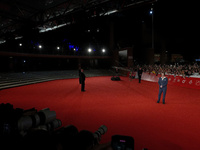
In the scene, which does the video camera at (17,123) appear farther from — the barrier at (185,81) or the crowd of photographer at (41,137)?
the barrier at (185,81)

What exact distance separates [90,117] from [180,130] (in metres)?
3.19

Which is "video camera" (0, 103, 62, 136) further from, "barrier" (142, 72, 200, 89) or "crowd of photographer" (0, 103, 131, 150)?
"barrier" (142, 72, 200, 89)

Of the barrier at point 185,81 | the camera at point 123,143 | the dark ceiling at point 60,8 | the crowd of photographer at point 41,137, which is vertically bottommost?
the barrier at point 185,81

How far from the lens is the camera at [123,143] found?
172 centimetres

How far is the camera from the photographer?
1.72 meters

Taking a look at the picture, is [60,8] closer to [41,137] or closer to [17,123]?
[17,123]

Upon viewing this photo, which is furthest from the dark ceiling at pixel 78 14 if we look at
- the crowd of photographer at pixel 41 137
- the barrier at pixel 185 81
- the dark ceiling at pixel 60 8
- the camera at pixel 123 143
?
the crowd of photographer at pixel 41 137

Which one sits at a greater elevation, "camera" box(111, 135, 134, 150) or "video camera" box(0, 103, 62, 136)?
"video camera" box(0, 103, 62, 136)

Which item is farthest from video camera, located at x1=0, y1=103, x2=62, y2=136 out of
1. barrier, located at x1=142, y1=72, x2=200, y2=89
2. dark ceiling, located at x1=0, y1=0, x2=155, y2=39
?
barrier, located at x1=142, y1=72, x2=200, y2=89

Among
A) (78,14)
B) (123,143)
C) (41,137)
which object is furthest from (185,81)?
Answer: (41,137)

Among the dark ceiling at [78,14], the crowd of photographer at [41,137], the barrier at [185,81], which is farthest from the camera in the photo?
the barrier at [185,81]

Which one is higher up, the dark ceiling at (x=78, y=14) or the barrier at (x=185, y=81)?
the dark ceiling at (x=78, y=14)

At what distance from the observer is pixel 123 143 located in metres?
1.77

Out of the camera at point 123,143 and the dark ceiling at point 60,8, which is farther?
the dark ceiling at point 60,8
